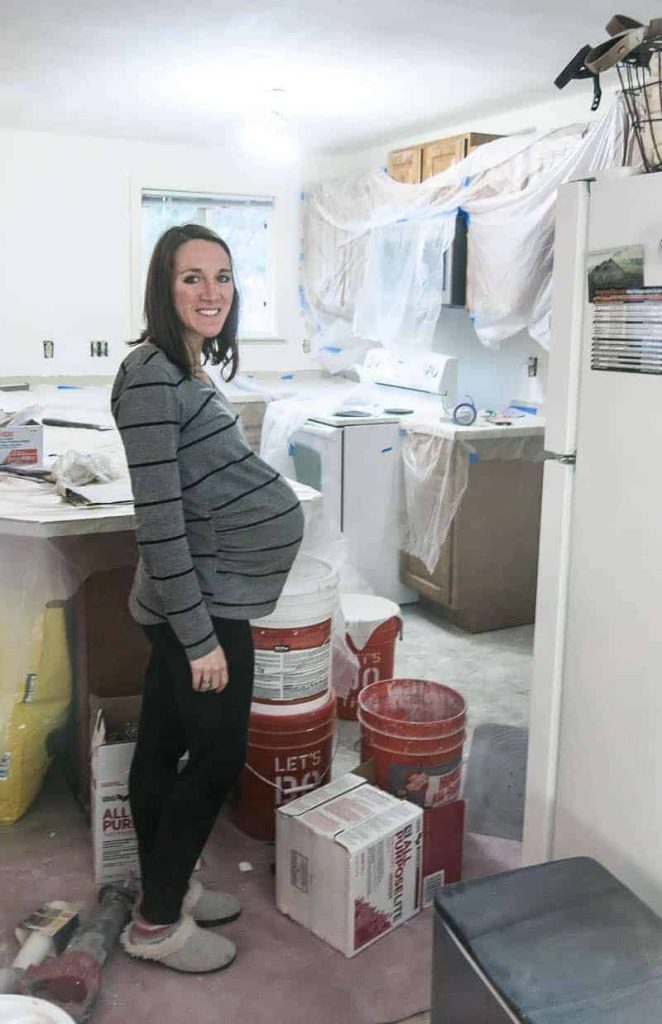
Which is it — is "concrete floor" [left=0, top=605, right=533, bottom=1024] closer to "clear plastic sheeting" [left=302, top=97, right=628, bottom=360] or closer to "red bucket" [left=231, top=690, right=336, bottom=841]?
"red bucket" [left=231, top=690, right=336, bottom=841]

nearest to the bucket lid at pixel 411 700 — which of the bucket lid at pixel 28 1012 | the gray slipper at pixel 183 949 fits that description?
the gray slipper at pixel 183 949

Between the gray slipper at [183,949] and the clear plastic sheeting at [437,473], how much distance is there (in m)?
2.32

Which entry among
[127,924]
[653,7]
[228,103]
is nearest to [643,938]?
[127,924]

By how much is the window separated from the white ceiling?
777 millimetres

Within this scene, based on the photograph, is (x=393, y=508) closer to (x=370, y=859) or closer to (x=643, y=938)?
(x=370, y=859)

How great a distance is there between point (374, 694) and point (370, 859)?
61cm

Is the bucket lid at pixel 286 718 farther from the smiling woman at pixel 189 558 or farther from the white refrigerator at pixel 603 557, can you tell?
the white refrigerator at pixel 603 557

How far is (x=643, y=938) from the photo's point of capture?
1.35m

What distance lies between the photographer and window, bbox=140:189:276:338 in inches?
225

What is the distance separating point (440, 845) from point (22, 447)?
1619mm

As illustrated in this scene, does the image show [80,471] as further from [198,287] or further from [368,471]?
[368,471]

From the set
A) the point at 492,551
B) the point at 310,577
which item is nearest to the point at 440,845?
the point at 310,577

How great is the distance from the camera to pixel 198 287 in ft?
5.61

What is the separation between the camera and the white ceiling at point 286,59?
2.93 meters
